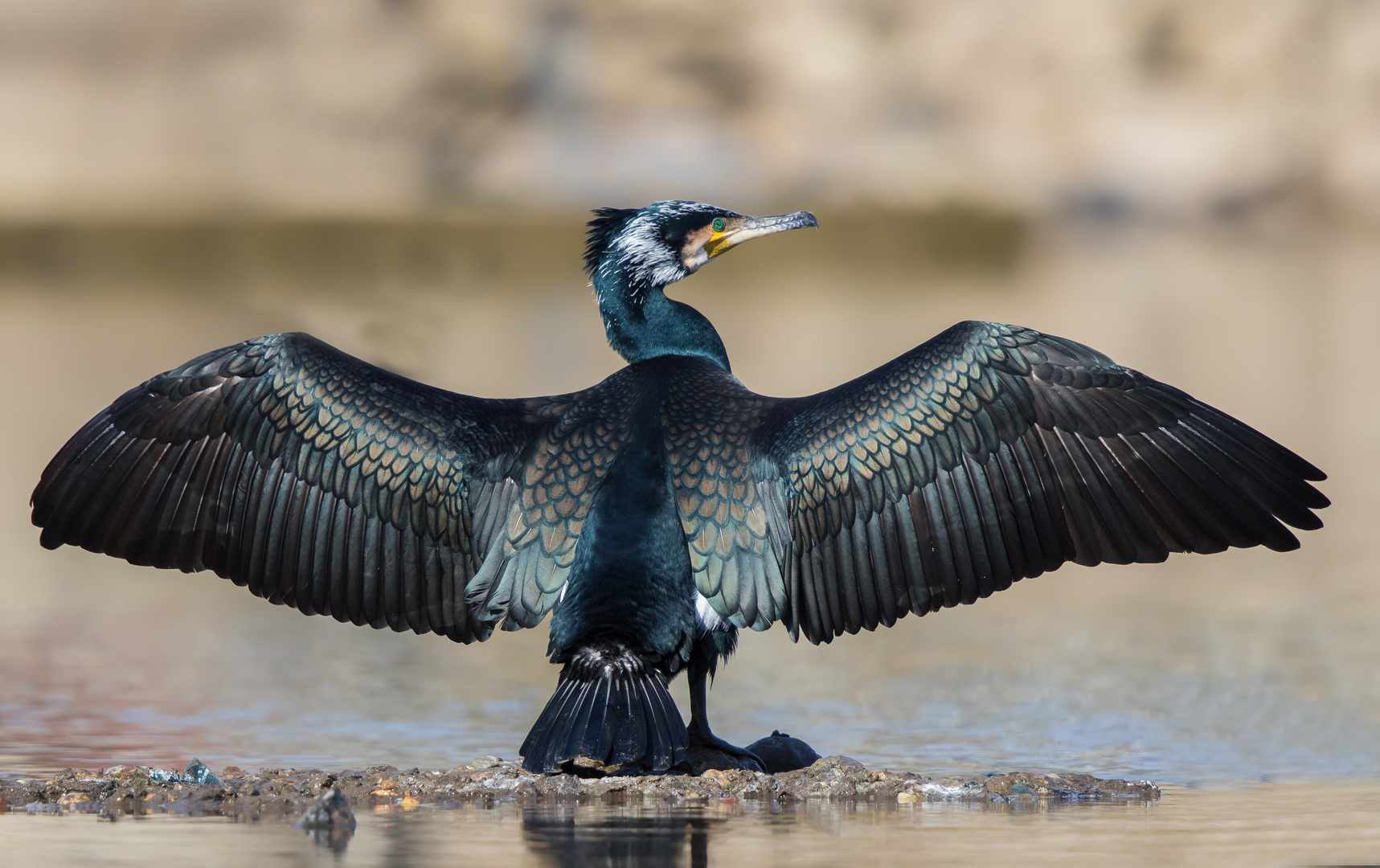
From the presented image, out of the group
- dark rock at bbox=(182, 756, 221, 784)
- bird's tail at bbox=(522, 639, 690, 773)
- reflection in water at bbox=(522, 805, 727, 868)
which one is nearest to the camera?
reflection in water at bbox=(522, 805, 727, 868)

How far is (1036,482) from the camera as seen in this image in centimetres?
699

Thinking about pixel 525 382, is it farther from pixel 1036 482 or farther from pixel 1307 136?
pixel 1307 136

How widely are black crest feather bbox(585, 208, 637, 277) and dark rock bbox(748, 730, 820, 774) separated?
2079mm

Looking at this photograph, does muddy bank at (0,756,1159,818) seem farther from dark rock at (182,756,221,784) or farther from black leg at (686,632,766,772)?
black leg at (686,632,766,772)

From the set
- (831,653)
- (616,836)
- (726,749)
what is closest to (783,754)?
(726,749)

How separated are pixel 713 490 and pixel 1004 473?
3.54 ft

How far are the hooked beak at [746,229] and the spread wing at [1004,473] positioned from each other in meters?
1.30

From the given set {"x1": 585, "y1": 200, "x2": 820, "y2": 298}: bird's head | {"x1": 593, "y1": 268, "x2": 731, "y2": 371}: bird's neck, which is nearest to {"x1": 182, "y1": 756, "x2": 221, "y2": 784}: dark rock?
{"x1": 593, "y1": 268, "x2": 731, "y2": 371}: bird's neck

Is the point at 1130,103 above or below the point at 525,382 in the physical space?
above

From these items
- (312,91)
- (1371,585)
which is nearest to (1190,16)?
(312,91)

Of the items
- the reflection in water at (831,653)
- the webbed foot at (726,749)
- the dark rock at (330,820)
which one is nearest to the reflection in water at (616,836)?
the dark rock at (330,820)

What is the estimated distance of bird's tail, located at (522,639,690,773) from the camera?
6.20 meters

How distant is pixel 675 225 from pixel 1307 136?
129 ft

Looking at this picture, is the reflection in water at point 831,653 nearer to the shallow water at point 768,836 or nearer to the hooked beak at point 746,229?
the shallow water at point 768,836
